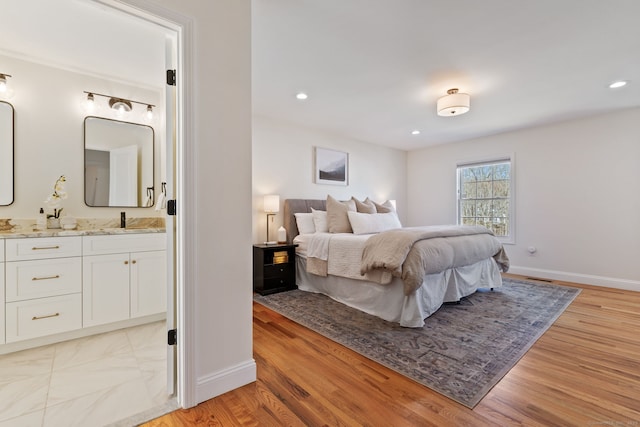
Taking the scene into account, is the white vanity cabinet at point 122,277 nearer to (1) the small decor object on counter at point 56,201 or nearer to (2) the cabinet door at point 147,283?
(2) the cabinet door at point 147,283

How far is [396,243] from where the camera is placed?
2.58m

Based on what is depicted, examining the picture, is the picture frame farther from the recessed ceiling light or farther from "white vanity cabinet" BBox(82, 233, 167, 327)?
the recessed ceiling light

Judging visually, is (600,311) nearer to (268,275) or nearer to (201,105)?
(268,275)

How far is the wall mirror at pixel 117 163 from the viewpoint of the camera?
279 cm

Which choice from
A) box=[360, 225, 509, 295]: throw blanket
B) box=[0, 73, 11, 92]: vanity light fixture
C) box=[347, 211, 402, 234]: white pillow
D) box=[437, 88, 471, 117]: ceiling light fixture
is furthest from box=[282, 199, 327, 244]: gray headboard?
box=[0, 73, 11, 92]: vanity light fixture

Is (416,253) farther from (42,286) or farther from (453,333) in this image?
(42,286)

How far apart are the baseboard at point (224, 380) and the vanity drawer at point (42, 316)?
153 centimetres

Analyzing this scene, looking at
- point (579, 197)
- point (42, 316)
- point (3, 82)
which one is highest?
point (3, 82)

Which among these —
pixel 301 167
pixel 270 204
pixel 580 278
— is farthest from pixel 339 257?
pixel 580 278

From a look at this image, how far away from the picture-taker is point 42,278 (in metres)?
2.19

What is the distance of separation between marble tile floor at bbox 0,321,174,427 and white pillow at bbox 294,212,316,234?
2.23 m

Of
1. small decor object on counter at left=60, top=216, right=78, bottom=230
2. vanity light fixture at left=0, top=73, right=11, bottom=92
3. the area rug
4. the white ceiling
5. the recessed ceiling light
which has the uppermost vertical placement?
the white ceiling

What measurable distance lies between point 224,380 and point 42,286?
5.62 ft

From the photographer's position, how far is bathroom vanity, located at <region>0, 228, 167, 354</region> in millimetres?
2100
